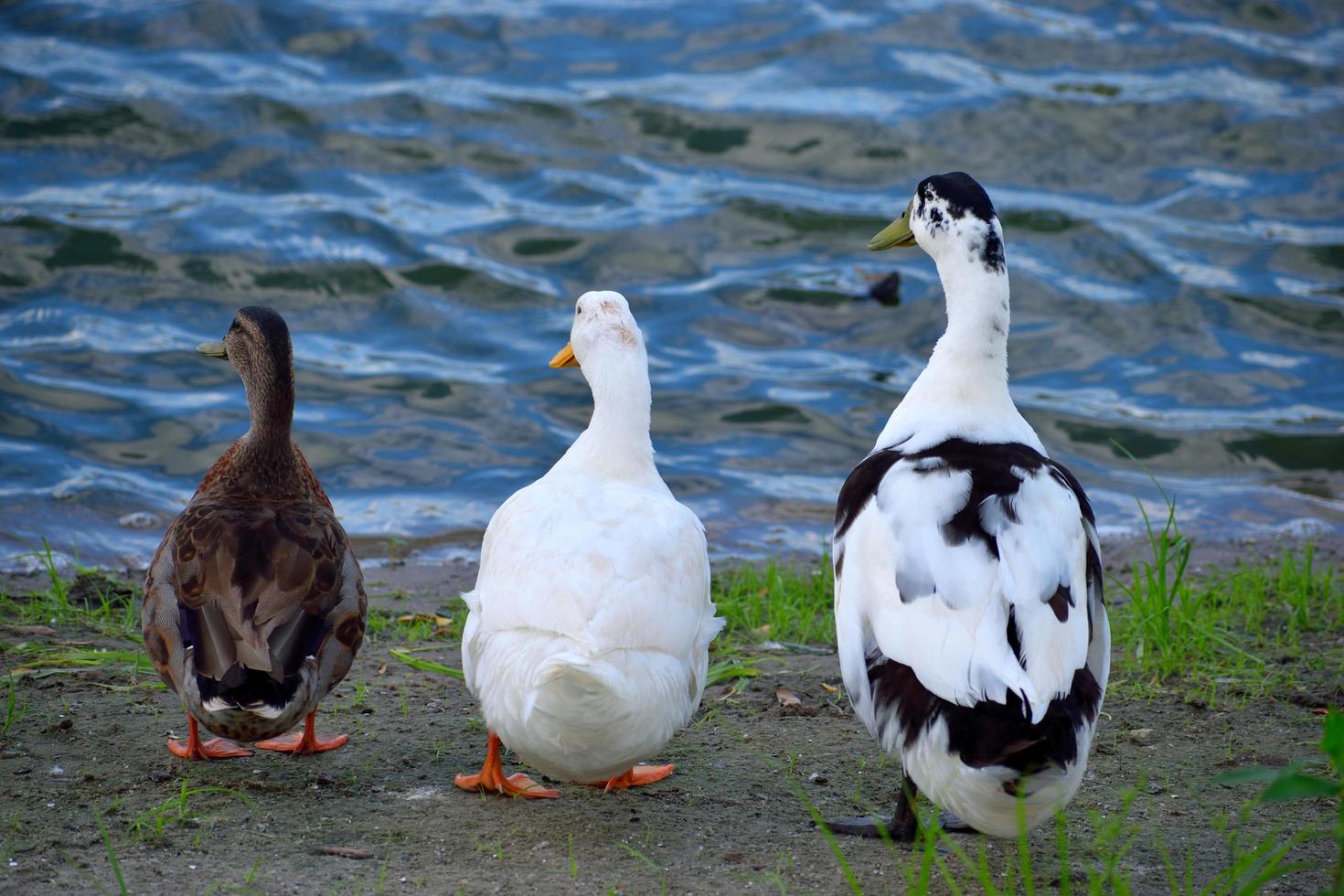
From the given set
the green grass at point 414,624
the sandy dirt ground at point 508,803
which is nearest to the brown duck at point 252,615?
the sandy dirt ground at point 508,803

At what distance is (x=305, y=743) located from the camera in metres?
4.21

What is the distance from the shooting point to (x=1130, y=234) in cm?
1118

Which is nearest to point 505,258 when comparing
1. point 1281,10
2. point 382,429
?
point 382,429

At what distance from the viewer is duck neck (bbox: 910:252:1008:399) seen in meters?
4.10

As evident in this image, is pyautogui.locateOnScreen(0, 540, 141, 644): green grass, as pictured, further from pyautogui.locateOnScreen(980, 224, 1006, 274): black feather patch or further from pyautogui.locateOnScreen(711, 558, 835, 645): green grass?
pyautogui.locateOnScreen(980, 224, 1006, 274): black feather patch

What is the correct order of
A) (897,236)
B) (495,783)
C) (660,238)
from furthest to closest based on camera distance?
(660,238), (897,236), (495,783)

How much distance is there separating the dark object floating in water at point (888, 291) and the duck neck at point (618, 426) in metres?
6.03

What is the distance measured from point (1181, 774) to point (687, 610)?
1.54 metres

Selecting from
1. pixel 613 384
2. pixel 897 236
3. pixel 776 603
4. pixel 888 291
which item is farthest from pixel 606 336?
pixel 888 291

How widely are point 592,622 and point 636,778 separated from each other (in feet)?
2.43

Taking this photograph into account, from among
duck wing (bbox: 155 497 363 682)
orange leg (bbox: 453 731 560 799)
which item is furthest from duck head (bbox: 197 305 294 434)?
orange leg (bbox: 453 731 560 799)

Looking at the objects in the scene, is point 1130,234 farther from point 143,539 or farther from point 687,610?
point 687,610

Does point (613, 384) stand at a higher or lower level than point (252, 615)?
higher

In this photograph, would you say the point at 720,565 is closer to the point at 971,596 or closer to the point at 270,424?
the point at 270,424
